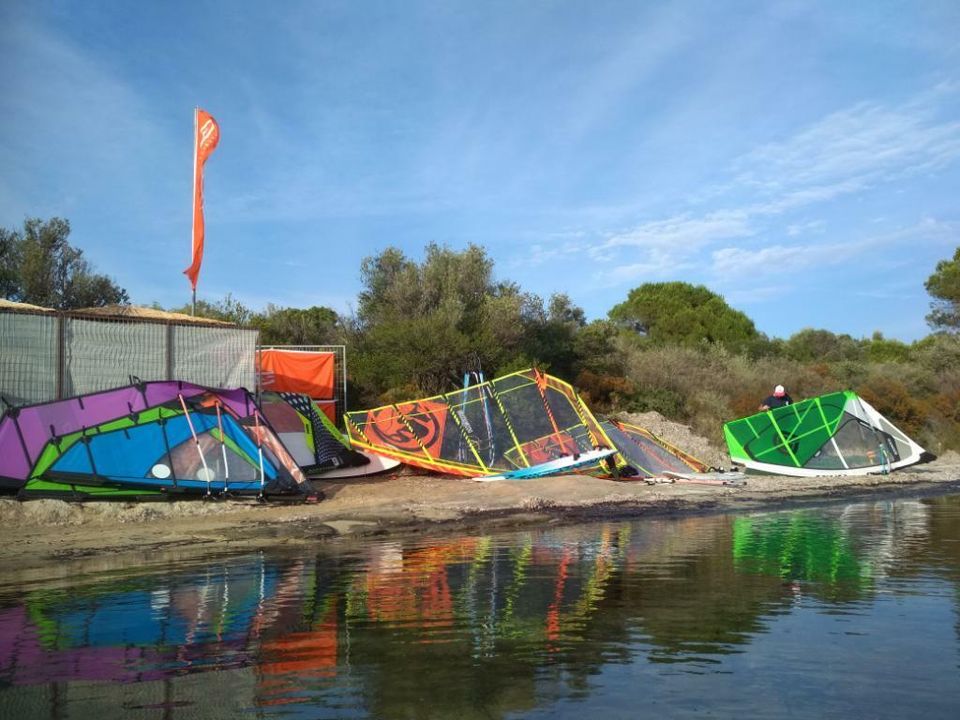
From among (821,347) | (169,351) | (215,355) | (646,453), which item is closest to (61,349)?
(169,351)

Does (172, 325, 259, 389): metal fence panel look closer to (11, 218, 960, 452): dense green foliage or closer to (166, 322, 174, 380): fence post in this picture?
(166, 322, 174, 380): fence post

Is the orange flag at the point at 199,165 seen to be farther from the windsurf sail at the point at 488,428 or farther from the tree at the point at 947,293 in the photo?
the tree at the point at 947,293

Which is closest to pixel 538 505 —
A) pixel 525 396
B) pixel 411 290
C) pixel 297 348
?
pixel 525 396

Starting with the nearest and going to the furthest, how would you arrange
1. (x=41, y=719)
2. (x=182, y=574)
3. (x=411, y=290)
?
(x=41, y=719) < (x=182, y=574) < (x=411, y=290)

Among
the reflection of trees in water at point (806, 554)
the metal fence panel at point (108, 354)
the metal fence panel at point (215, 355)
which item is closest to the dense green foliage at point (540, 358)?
the metal fence panel at point (215, 355)

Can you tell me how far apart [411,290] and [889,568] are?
22.3 m

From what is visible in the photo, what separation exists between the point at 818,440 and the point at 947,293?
26691 millimetres

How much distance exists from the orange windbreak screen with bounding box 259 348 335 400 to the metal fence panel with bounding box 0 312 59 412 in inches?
275

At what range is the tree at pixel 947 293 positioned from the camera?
4231 centimetres

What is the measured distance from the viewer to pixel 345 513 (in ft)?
43.9

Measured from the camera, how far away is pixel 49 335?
1539cm

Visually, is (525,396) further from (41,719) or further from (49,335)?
(41,719)

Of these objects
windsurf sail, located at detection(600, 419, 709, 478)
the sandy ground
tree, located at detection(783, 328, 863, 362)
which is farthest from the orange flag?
tree, located at detection(783, 328, 863, 362)

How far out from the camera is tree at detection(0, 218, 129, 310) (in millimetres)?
27156
